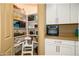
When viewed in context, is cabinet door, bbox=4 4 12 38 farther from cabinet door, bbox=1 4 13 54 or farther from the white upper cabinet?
the white upper cabinet

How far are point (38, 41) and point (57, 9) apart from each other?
1.89 feet

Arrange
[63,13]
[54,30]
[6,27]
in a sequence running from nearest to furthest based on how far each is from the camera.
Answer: [6,27], [63,13], [54,30]

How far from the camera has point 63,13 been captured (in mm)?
2039

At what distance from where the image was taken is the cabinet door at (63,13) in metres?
1.98

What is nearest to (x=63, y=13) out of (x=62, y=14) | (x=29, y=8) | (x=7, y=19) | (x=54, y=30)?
(x=62, y=14)

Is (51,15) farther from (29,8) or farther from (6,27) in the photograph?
(6,27)

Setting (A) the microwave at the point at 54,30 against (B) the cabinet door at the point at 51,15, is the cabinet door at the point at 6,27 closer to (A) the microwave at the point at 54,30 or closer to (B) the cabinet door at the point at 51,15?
(B) the cabinet door at the point at 51,15

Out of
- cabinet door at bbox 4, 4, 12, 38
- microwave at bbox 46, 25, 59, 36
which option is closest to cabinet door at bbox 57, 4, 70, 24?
microwave at bbox 46, 25, 59, 36

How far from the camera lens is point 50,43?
208 centimetres

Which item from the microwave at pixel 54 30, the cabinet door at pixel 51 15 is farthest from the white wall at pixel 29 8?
the microwave at pixel 54 30

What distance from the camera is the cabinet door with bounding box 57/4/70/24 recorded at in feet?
6.50

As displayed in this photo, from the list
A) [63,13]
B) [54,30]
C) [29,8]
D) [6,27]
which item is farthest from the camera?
[54,30]

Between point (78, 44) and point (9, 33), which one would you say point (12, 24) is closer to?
point (9, 33)

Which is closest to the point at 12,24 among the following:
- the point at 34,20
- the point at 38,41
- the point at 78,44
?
the point at 34,20
